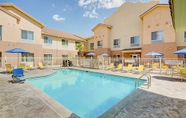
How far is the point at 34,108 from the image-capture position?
4.26 m

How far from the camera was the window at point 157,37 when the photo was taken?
59.5 feet

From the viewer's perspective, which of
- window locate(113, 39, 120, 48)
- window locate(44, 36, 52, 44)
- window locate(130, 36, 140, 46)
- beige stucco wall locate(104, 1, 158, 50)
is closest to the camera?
beige stucco wall locate(104, 1, 158, 50)

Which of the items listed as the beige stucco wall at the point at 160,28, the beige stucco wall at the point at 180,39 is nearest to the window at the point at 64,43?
the beige stucco wall at the point at 160,28

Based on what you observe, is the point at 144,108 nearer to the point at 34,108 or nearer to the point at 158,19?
the point at 34,108

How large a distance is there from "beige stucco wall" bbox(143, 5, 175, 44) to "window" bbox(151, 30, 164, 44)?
1.62 ft

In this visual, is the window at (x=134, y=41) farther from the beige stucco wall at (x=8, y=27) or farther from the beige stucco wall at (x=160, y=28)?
the beige stucco wall at (x=8, y=27)

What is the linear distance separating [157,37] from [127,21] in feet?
27.1

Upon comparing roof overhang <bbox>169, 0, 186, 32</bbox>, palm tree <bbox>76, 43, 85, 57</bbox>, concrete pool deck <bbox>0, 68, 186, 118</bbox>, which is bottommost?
concrete pool deck <bbox>0, 68, 186, 118</bbox>

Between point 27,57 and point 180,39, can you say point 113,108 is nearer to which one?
point 180,39

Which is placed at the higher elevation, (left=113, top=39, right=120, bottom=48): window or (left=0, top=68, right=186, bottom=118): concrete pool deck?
(left=113, top=39, right=120, bottom=48): window

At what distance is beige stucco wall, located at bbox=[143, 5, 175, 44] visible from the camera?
17125 millimetres

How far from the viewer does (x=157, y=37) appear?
18.7m

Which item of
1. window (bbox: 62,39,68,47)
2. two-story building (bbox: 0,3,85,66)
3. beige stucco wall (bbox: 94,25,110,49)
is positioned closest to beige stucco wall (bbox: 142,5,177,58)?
beige stucco wall (bbox: 94,25,110,49)

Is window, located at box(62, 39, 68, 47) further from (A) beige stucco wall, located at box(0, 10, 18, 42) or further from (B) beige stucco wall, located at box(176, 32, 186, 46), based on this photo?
(B) beige stucco wall, located at box(176, 32, 186, 46)
